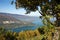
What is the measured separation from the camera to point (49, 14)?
867 inches

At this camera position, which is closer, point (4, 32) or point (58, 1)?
point (58, 1)

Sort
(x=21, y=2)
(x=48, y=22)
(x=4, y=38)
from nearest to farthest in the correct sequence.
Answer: (x=48, y=22)
(x=21, y=2)
(x=4, y=38)

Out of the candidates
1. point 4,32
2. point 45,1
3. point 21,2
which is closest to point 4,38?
point 4,32

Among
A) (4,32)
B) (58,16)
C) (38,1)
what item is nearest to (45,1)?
(38,1)

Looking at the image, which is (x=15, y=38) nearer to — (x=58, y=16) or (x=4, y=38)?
(x=4, y=38)

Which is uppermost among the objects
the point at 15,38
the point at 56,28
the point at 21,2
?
the point at 21,2

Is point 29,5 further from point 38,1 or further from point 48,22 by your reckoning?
point 48,22

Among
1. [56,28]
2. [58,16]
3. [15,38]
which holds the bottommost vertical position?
[15,38]

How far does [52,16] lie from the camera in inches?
853

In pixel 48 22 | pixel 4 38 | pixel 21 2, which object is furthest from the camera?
pixel 4 38

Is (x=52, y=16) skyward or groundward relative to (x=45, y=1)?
groundward

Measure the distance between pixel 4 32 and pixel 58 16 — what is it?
31.3ft

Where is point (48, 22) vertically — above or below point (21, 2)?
below

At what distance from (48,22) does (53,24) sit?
1.05 m
